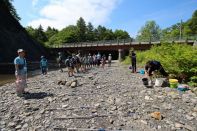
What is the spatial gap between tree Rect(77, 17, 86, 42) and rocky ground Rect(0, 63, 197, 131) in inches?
5044

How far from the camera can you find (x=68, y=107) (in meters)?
9.99

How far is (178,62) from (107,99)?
6927 millimetres

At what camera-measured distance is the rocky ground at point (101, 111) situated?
8.27 m

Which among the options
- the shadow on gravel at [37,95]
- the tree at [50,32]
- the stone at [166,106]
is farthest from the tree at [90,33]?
the stone at [166,106]

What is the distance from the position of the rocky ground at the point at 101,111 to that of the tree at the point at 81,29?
420 feet

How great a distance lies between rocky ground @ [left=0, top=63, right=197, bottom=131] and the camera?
8266 mm

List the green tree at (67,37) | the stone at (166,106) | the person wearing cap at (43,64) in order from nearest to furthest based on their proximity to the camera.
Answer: the stone at (166,106), the person wearing cap at (43,64), the green tree at (67,37)

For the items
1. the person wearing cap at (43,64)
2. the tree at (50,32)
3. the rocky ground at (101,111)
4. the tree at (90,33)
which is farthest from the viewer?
the tree at (50,32)

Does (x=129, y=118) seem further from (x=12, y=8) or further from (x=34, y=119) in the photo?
(x=12, y=8)

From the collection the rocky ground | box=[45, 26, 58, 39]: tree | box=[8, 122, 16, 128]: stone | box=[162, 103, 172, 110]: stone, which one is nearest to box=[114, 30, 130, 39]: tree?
box=[45, 26, 58, 39]: tree

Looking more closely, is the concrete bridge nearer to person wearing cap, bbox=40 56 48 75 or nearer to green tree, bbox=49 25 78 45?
green tree, bbox=49 25 78 45

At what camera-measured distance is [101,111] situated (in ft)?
31.2

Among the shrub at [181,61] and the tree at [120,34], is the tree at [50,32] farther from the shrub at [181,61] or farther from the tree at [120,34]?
the shrub at [181,61]

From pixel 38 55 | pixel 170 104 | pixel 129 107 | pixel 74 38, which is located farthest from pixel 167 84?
pixel 74 38
